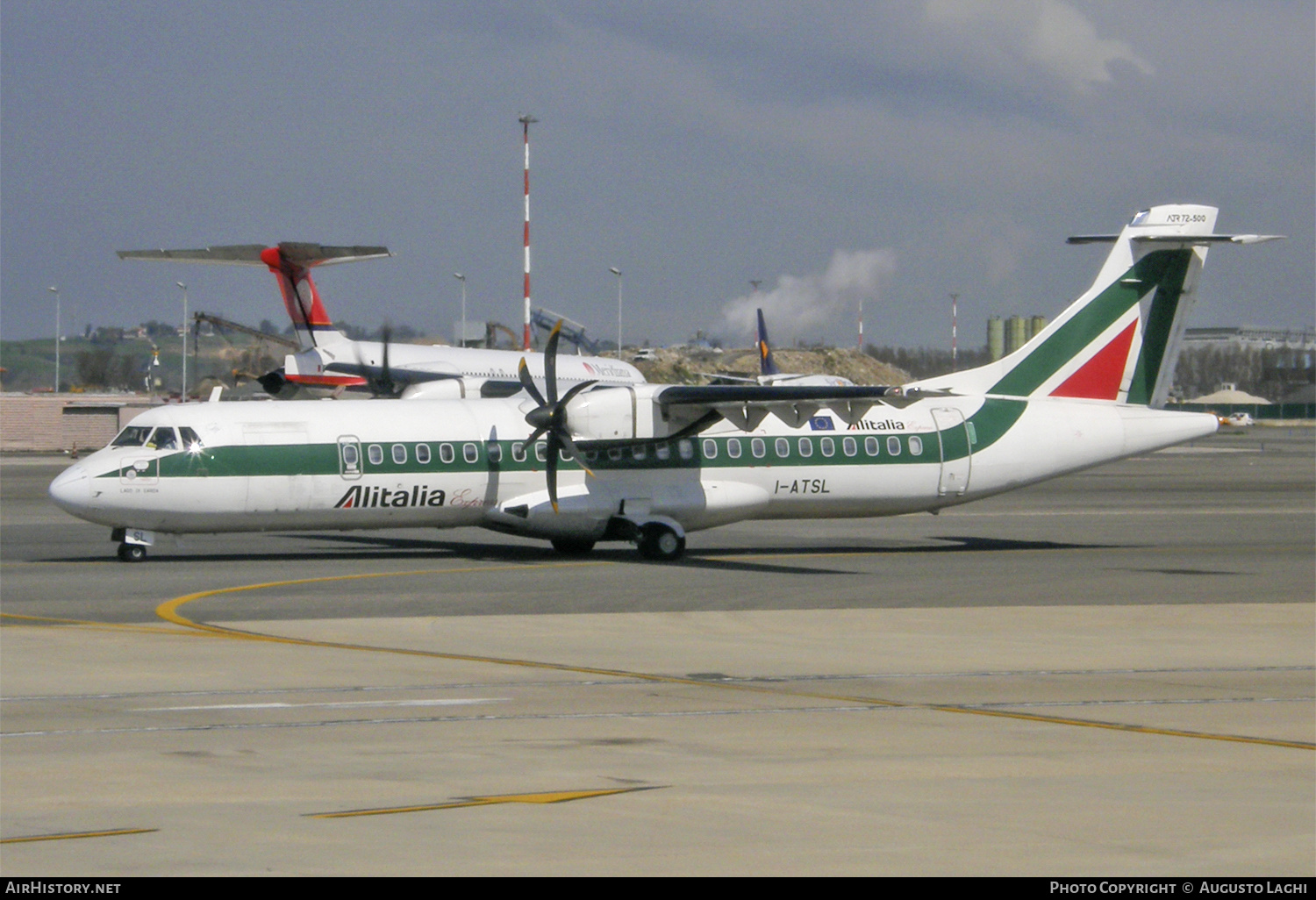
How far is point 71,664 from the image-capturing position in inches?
567

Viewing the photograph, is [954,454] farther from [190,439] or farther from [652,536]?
[190,439]

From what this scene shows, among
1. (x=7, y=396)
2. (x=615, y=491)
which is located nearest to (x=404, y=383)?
(x=615, y=491)

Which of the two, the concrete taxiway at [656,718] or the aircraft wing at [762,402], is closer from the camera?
the concrete taxiway at [656,718]

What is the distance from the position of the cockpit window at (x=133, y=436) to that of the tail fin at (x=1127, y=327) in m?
15.5

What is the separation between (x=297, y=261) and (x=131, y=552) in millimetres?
27638

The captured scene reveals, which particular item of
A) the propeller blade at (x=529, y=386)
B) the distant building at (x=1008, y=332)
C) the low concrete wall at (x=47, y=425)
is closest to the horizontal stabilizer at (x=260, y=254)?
the propeller blade at (x=529, y=386)

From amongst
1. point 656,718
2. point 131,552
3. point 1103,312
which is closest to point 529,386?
point 131,552

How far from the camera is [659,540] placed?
26859 millimetres

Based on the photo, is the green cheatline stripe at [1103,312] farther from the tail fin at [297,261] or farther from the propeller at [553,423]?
the tail fin at [297,261]

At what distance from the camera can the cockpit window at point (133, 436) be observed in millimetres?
25203

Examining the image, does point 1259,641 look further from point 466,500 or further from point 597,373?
point 597,373

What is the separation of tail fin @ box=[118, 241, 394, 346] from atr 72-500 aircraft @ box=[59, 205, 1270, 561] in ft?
78.8

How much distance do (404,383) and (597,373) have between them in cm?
699

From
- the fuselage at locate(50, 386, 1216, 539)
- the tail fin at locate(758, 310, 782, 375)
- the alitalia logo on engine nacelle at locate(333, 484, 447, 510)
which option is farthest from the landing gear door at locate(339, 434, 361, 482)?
the tail fin at locate(758, 310, 782, 375)
